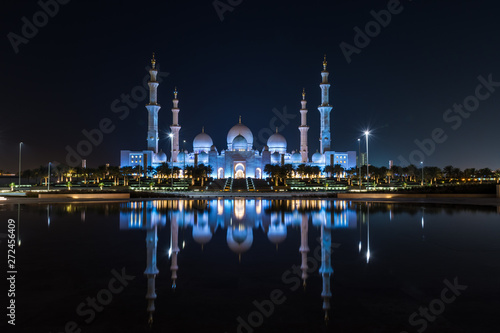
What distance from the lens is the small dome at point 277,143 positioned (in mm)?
80062

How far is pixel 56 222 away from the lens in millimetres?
14109

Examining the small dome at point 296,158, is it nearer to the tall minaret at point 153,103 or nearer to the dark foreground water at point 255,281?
the tall minaret at point 153,103

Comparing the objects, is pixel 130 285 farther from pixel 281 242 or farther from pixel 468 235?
pixel 468 235

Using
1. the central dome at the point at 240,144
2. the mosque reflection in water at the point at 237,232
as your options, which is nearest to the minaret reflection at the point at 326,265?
the mosque reflection in water at the point at 237,232

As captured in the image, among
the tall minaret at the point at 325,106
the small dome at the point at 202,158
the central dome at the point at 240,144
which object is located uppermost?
the tall minaret at the point at 325,106

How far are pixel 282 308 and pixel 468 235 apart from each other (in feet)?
27.6

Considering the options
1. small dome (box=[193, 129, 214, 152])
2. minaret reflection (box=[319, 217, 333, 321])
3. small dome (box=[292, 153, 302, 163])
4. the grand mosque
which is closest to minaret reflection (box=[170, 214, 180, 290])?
minaret reflection (box=[319, 217, 333, 321])

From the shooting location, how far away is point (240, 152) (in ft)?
234

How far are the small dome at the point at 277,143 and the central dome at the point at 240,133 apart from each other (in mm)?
5672

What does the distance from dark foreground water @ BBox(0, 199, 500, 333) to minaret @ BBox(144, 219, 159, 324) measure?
0.02 meters

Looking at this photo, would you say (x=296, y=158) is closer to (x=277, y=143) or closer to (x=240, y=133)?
(x=277, y=143)

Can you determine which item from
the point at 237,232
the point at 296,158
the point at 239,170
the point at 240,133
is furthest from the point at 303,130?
the point at 237,232

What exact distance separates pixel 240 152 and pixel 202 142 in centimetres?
1280

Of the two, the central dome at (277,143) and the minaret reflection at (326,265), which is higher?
the central dome at (277,143)
